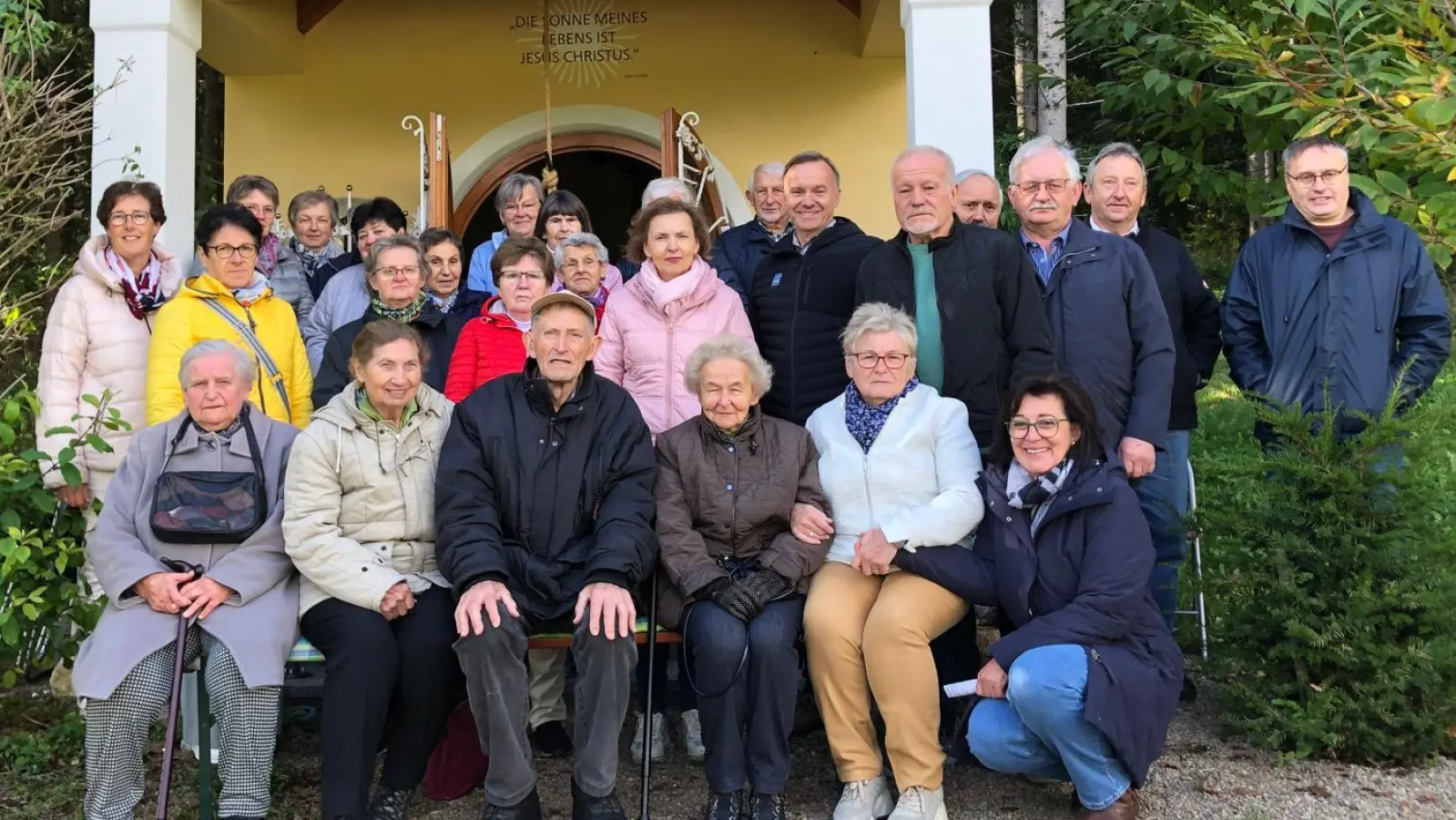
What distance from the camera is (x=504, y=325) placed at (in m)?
4.40

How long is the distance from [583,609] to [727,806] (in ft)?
2.20

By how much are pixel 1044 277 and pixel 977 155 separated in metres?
1.25

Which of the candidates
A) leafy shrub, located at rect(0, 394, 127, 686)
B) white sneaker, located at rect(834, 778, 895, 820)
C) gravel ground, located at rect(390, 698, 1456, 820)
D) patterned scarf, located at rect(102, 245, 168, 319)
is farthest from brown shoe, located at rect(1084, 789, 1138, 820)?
patterned scarf, located at rect(102, 245, 168, 319)

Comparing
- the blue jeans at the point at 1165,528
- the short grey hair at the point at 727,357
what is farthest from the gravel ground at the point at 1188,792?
the short grey hair at the point at 727,357

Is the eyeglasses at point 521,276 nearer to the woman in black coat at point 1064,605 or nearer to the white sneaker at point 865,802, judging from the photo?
the woman in black coat at point 1064,605

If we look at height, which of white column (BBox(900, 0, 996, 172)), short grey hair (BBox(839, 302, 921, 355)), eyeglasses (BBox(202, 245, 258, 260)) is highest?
white column (BBox(900, 0, 996, 172))

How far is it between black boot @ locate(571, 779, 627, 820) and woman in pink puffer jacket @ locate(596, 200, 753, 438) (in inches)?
47.7

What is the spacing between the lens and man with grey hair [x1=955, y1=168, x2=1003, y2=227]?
482cm

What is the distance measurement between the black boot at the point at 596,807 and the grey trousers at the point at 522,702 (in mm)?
29

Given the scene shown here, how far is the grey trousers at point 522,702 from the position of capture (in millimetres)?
3410

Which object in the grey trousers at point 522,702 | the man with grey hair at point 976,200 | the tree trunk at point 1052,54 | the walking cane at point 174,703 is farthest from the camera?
the tree trunk at point 1052,54

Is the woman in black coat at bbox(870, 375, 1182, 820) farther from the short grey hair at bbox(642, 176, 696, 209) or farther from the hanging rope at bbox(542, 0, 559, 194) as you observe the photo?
the hanging rope at bbox(542, 0, 559, 194)

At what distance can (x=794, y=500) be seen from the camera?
3.80 m

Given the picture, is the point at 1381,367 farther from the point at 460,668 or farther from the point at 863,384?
the point at 460,668
